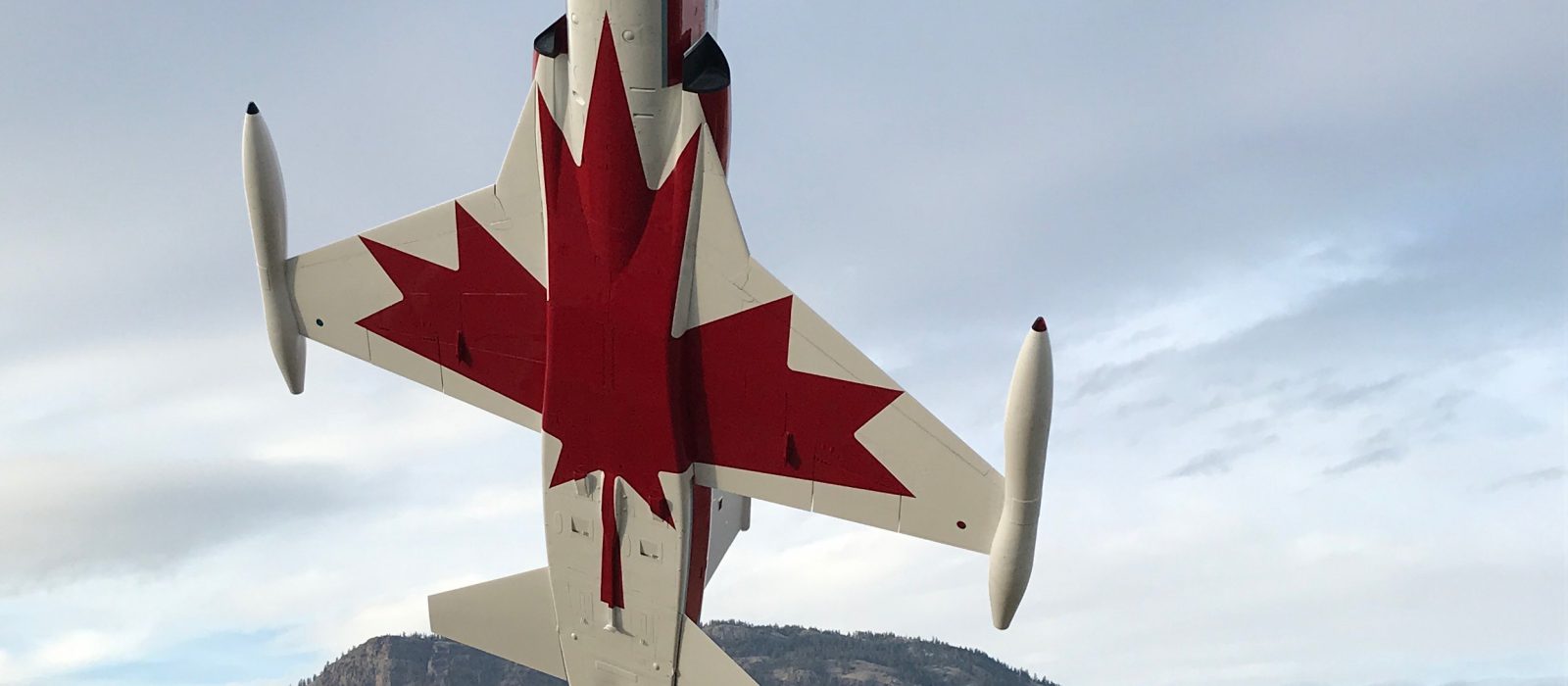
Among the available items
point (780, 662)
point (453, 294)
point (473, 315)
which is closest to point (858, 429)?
point (473, 315)

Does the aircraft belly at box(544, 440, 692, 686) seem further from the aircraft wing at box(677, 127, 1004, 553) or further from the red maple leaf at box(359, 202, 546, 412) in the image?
the aircraft wing at box(677, 127, 1004, 553)

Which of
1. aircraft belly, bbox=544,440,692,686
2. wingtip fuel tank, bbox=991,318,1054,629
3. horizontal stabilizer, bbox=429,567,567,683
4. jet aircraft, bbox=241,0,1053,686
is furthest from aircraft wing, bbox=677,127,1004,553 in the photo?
horizontal stabilizer, bbox=429,567,567,683

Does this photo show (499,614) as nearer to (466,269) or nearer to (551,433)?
(551,433)

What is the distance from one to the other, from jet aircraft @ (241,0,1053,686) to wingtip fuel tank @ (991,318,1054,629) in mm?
21

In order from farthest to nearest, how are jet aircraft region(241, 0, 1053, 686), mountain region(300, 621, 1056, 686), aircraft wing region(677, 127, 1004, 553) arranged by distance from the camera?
mountain region(300, 621, 1056, 686)
aircraft wing region(677, 127, 1004, 553)
jet aircraft region(241, 0, 1053, 686)

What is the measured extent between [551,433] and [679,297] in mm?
1934

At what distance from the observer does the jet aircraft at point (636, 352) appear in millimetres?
12133

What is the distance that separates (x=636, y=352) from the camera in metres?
12.7

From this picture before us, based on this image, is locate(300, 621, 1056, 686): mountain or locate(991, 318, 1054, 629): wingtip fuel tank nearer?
locate(991, 318, 1054, 629): wingtip fuel tank

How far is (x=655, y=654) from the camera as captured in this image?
13.9 m

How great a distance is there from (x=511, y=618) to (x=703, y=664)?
90.3 inches

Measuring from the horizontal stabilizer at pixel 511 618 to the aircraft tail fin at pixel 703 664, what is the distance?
4.91ft

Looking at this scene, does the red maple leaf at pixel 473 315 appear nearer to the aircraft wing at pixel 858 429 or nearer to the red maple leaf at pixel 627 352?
the red maple leaf at pixel 627 352

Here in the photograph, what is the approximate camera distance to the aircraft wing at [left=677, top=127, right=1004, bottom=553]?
1252 cm
